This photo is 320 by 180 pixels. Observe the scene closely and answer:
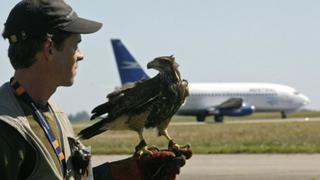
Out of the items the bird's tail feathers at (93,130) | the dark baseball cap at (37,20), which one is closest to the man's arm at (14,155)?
the dark baseball cap at (37,20)

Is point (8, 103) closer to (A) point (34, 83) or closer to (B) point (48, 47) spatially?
(A) point (34, 83)

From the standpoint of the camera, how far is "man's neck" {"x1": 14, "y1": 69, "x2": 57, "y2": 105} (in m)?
2.86

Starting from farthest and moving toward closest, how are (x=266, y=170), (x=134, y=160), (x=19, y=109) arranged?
(x=266, y=170), (x=134, y=160), (x=19, y=109)

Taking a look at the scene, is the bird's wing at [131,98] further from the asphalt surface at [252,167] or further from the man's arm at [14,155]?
the asphalt surface at [252,167]

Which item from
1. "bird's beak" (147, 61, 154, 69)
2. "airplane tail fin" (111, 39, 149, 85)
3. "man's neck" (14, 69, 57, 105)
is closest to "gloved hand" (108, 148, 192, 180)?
"bird's beak" (147, 61, 154, 69)

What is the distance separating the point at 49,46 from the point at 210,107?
7084 centimetres

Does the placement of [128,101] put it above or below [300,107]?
above

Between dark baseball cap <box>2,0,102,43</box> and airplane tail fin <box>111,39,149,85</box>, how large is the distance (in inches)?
2511

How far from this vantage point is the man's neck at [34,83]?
2.86 meters

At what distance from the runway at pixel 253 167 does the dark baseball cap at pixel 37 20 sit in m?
11.3

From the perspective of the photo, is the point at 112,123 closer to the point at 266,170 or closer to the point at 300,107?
the point at 266,170

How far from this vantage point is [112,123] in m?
4.37

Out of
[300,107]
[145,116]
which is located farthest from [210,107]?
[145,116]

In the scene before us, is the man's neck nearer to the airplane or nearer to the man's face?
the man's face
